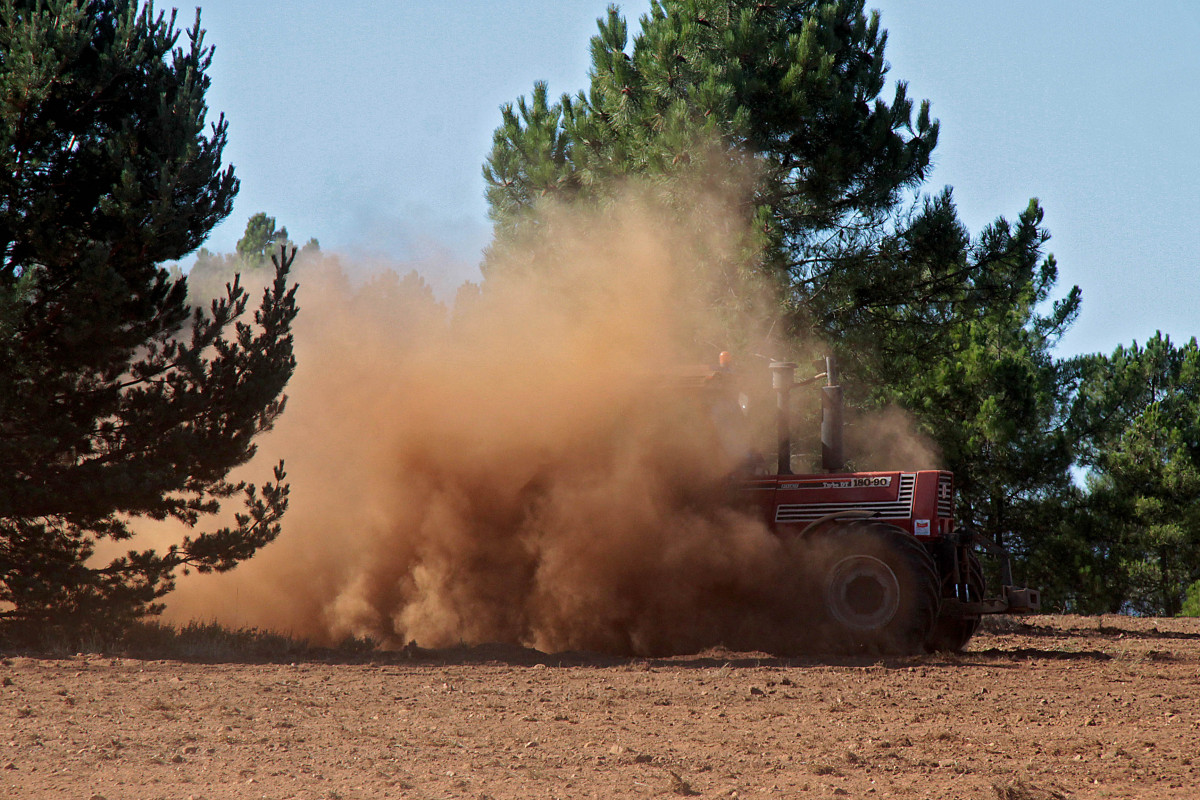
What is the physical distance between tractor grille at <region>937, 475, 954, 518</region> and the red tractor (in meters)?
0.01

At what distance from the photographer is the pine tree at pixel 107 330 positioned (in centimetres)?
1100

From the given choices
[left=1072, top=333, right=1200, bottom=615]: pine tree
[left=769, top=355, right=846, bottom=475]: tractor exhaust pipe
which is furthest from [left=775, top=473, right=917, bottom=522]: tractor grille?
[left=1072, top=333, right=1200, bottom=615]: pine tree

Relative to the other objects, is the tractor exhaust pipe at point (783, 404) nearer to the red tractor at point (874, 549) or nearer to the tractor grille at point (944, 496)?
the red tractor at point (874, 549)

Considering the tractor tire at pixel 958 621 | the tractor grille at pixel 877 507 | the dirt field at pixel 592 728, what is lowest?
the dirt field at pixel 592 728

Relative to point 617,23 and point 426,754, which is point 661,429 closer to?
point 426,754

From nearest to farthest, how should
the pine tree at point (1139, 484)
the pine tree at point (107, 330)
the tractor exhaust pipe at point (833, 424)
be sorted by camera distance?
the pine tree at point (107, 330)
the tractor exhaust pipe at point (833, 424)
the pine tree at point (1139, 484)

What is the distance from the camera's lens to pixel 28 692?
8.45 metres

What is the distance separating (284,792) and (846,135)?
14887 mm

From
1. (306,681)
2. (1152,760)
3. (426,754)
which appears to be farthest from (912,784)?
(306,681)

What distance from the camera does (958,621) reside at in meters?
12.5

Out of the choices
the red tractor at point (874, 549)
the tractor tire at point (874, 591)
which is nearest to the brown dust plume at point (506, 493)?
the red tractor at point (874, 549)

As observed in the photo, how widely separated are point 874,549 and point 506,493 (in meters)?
4.31

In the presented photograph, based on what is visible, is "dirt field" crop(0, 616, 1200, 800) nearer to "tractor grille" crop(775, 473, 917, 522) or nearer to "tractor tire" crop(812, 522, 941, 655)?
"tractor tire" crop(812, 522, 941, 655)

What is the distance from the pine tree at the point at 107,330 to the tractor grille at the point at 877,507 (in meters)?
6.05
